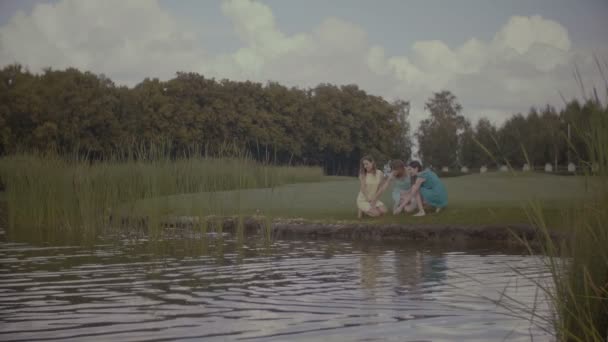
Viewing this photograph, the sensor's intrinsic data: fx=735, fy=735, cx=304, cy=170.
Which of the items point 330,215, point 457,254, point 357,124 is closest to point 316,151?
point 357,124

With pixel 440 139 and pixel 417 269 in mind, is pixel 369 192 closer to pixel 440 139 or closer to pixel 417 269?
pixel 417 269

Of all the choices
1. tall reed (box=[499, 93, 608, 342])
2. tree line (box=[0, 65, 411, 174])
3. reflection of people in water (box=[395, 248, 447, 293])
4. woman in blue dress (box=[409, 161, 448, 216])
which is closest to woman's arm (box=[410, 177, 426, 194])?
woman in blue dress (box=[409, 161, 448, 216])

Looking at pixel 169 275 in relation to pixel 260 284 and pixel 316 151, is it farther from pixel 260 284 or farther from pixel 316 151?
pixel 316 151

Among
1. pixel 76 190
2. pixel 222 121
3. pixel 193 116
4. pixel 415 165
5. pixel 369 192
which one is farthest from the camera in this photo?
pixel 222 121

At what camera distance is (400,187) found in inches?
576

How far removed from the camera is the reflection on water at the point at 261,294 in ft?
18.0

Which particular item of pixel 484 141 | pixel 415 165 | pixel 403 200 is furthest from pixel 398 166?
pixel 484 141

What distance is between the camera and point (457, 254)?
10.4 m

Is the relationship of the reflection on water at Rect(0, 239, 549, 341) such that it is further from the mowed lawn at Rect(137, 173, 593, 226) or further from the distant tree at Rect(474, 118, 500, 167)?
the distant tree at Rect(474, 118, 500, 167)

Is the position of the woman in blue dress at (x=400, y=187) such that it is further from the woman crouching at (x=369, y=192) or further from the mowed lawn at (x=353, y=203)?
the mowed lawn at (x=353, y=203)

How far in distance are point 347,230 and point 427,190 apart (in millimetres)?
1829

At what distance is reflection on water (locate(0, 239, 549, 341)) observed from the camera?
18.0 ft

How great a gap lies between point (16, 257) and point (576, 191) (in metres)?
8.11

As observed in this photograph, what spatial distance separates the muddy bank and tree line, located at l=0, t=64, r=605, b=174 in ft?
50.5
